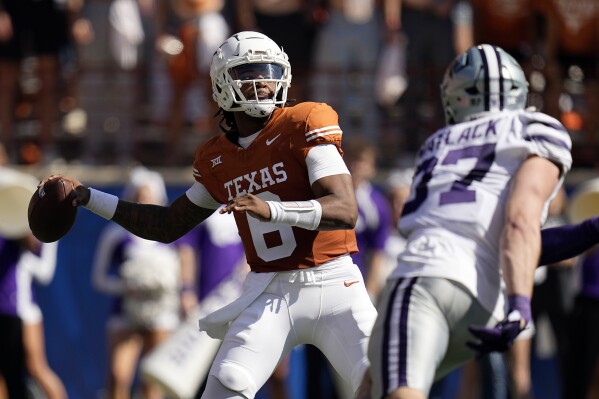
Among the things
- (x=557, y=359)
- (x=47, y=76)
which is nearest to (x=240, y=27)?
(x=47, y=76)

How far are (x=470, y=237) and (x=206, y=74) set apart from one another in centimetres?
601

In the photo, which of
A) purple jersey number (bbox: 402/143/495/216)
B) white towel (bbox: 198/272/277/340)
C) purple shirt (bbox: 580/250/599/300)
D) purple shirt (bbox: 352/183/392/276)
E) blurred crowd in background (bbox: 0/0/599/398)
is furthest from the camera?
blurred crowd in background (bbox: 0/0/599/398)

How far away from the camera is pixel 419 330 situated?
4.24 metres

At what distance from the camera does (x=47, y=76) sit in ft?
34.3

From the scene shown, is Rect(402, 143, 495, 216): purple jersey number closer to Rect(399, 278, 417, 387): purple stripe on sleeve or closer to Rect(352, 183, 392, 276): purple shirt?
Rect(399, 278, 417, 387): purple stripe on sleeve

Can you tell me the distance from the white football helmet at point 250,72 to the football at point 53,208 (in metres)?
0.71

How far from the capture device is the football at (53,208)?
5.30 meters

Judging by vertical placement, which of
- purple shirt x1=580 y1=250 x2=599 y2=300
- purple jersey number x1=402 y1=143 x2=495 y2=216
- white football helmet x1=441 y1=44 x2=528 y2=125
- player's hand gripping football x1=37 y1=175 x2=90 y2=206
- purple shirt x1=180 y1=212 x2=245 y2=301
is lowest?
purple shirt x1=580 y1=250 x2=599 y2=300

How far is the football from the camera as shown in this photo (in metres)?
5.30

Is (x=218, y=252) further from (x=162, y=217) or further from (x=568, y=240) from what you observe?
(x=568, y=240)

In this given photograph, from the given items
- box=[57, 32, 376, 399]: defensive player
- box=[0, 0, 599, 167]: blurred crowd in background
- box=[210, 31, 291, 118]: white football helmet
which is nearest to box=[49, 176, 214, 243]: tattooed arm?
box=[57, 32, 376, 399]: defensive player

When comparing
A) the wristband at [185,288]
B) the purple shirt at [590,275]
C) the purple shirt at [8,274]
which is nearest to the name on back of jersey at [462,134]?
the purple shirt at [590,275]

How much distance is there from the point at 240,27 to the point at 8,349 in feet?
10.2

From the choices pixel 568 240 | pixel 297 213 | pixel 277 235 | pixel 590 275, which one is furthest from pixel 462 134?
pixel 590 275
